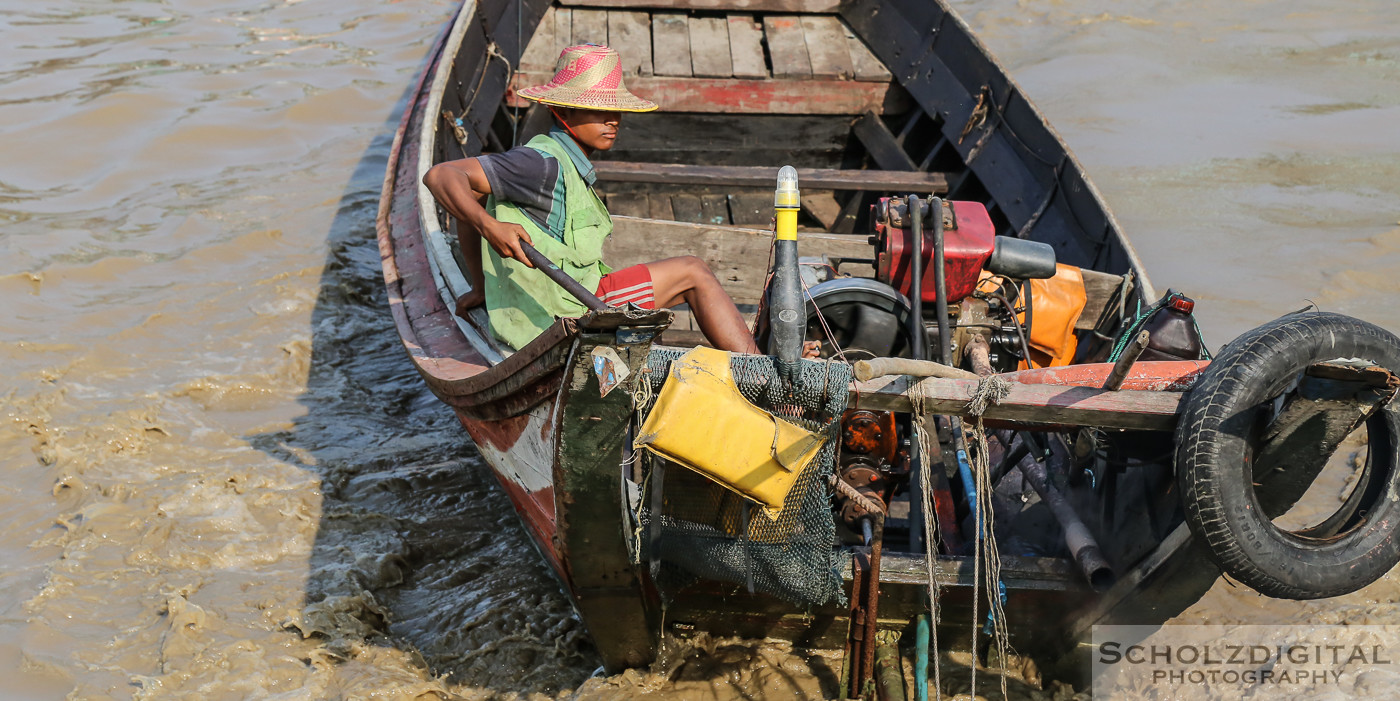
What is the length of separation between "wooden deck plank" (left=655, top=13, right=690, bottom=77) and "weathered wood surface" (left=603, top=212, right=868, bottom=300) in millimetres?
2104

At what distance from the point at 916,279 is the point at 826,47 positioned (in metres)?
3.58

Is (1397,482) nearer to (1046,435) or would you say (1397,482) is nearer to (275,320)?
(1046,435)

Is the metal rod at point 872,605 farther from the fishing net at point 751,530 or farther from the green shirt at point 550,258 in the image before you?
the green shirt at point 550,258

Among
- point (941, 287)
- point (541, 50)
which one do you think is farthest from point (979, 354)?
point (541, 50)

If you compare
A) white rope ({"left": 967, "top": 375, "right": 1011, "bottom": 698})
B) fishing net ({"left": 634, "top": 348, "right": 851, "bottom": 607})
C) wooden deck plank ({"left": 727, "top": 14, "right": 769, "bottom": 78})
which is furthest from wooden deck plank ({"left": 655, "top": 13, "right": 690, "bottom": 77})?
white rope ({"left": 967, "top": 375, "right": 1011, "bottom": 698})

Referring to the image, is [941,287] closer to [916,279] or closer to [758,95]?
[916,279]

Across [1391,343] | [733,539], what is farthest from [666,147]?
[1391,343]

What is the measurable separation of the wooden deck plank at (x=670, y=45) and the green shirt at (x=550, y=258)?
3216 mm

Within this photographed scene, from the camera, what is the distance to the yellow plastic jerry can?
213 centimetres

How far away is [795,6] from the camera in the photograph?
6539 millimetres

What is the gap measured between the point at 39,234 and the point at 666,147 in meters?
3.90

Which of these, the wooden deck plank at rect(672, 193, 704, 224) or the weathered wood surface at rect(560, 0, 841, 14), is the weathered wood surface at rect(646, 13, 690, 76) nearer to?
the weathered wood surface at rect(560, 0, 841, 14)

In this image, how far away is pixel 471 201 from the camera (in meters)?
2.71

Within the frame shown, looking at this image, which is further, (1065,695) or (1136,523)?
(1065,695)
